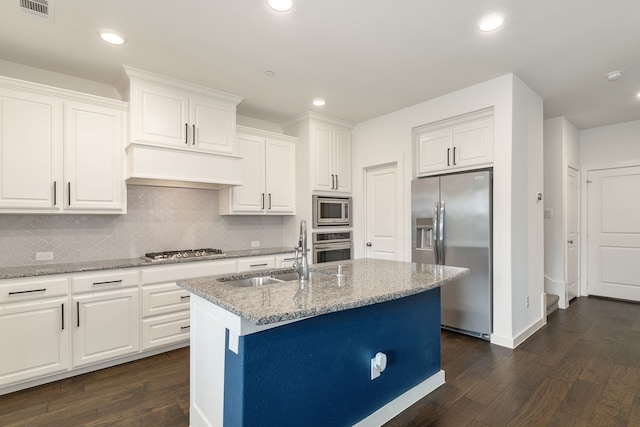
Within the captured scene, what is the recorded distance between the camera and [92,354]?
8.80 ft

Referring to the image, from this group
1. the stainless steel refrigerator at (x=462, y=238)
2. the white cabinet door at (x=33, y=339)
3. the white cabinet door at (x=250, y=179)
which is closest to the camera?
the white cabinet door at (x=33, y=339)

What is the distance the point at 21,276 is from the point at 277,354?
7.11 feet

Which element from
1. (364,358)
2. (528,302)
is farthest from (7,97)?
(528,302)

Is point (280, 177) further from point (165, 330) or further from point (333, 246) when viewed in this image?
point (165, 330)

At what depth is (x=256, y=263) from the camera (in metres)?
3.71

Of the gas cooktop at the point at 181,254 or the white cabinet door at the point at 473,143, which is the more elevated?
the white cabinet door at the point at 473,143

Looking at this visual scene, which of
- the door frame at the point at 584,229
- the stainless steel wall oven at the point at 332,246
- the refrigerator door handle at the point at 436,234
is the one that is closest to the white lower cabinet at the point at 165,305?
the stainless steel wall oven at the point at 332,246

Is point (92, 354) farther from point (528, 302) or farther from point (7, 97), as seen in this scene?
point (528, 302)

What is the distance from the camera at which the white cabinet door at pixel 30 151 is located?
8.36 feet

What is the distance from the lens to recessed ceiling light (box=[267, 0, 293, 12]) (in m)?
2.09

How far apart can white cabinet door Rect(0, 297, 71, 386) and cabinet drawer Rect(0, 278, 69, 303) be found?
5cm

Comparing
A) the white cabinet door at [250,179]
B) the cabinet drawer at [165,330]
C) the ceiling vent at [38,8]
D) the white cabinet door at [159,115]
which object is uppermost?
the ceiling vent at [38,8]

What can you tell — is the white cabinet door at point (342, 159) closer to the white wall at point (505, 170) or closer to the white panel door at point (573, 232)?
the white wall at point (505, 170)

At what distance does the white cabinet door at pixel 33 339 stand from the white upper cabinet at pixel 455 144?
12.6 ft
